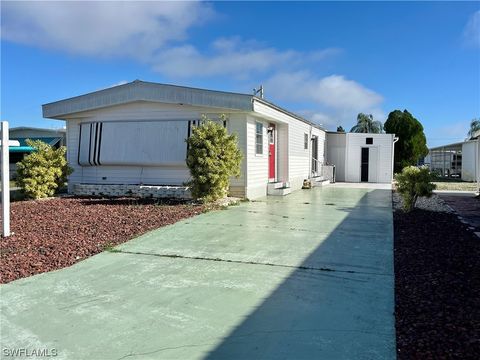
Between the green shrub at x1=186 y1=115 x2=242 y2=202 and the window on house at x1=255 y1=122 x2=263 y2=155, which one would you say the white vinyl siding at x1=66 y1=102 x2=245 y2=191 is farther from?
the green shrub at x1=186 y1=115 x2=242 y2=202

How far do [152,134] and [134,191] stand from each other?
1759 mm

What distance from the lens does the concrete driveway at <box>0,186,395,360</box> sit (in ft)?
10.0

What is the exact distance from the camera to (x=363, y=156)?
21.0 m

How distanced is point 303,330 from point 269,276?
137 cm

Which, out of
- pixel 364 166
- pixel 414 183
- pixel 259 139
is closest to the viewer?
pixel 414 183

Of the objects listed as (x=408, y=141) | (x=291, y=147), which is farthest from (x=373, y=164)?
(x=291, y=147)

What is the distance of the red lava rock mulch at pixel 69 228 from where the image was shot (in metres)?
5.32

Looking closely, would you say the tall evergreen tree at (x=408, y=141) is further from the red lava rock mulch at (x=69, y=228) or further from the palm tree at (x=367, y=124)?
the red lava rock mulch at (x=69, y=228)

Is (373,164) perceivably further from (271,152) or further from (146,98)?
(146,98)

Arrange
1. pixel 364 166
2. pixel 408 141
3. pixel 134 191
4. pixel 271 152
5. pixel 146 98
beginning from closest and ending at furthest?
pixel 146 98
pixel 134 191
pixel 271 152
pixel 364 166
pixel 408 141

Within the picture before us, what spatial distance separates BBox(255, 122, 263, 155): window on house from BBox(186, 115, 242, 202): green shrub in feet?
7.06

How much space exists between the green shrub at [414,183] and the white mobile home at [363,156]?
11667 millimetres

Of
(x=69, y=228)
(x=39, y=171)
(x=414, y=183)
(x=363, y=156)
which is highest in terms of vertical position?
(x=363, y=156)

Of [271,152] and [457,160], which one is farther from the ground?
[457,160]
